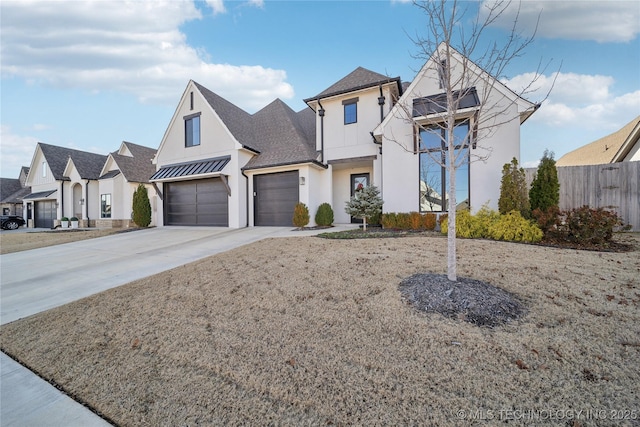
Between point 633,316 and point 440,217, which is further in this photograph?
point 440,217

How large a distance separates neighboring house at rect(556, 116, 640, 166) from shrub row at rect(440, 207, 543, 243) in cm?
1052

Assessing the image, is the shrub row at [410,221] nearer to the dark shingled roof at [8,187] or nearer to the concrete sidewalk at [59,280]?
the concrete sidewalk at [59,280]

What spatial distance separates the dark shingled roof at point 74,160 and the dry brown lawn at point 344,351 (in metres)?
23.2

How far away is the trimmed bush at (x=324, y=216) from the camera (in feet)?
38.6

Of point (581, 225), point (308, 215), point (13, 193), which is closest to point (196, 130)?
point (308, 215)

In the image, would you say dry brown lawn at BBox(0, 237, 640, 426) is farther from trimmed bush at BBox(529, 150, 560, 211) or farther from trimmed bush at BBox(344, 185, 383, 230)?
trimmed bush at BBox(344, 185, 383, 230)

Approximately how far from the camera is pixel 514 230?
6758 mm

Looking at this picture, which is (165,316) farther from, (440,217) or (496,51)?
(440,217)

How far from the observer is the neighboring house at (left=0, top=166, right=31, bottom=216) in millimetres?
27531

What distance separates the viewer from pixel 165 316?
11.4 feet

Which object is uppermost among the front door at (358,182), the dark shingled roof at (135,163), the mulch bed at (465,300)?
the dark shingled roof at (135,163)

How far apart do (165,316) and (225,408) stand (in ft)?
7.01

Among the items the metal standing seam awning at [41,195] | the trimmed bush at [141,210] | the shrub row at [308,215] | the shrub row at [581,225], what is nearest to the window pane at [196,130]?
the trimmed bush at [141,210]

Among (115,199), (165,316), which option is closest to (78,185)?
(115,199)
